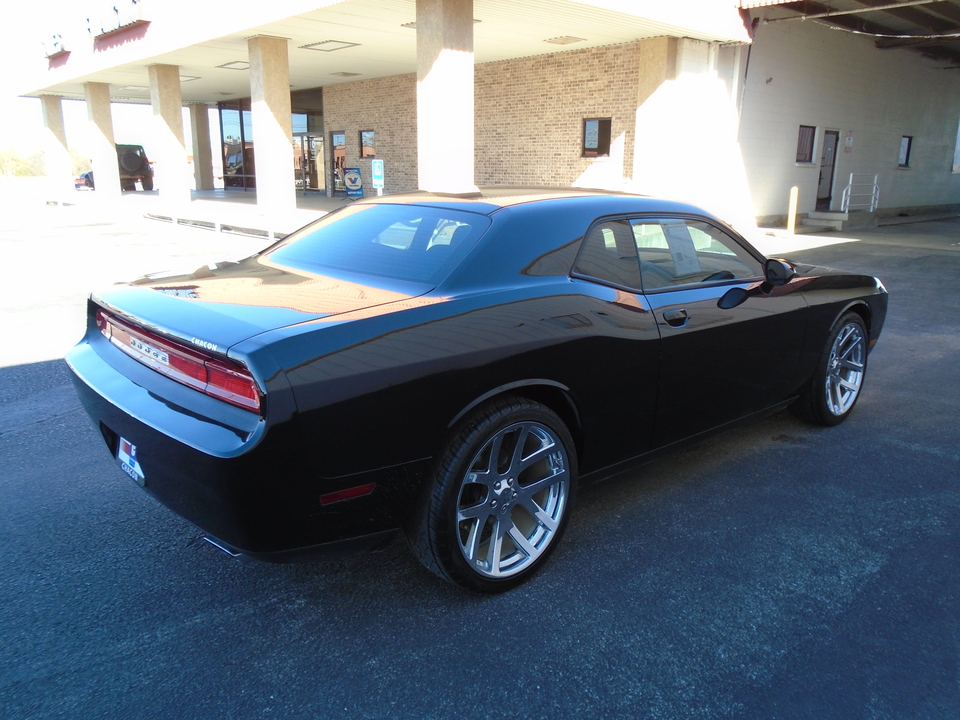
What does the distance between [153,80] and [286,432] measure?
22.7 meters

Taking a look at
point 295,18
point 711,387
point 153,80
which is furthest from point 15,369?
point 153,80

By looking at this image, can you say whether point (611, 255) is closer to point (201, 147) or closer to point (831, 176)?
point (831, 176)

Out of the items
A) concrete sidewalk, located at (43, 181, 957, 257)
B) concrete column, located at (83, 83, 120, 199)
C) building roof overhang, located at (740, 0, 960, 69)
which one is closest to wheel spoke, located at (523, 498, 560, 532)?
concrete sidewalk, located at (43, 181, 957, 257)

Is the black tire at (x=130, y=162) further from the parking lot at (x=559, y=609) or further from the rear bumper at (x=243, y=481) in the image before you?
the rear bumper at (x=243, y=481)

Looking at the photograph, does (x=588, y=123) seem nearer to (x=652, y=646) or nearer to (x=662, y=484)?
(x=662, y=484)

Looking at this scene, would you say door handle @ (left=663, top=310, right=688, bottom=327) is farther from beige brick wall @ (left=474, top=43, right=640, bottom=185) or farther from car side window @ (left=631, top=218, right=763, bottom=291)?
beige brick wall @ (left=474, top=43, right=640, bottom=185)

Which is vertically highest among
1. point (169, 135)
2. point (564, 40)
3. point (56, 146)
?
point (564, 40)

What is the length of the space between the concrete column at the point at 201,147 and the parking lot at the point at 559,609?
35866mm

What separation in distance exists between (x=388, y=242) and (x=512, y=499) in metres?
1.31

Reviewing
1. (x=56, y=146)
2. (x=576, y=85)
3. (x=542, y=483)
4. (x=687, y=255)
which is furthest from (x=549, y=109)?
(x=56, y=146)

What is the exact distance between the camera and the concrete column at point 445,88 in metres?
12.1

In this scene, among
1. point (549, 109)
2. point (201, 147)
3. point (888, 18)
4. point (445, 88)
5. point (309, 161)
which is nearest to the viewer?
point (445, 88)

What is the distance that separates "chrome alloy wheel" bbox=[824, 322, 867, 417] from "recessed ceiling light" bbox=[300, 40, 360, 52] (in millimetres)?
15766

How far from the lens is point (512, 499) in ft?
9.67
